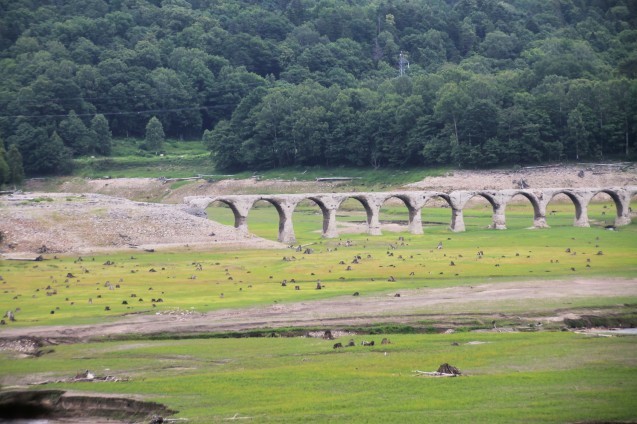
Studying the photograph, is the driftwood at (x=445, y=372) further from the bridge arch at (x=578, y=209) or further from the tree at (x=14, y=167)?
the tree at (x=14, y=167)

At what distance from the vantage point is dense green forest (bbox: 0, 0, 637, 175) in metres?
129

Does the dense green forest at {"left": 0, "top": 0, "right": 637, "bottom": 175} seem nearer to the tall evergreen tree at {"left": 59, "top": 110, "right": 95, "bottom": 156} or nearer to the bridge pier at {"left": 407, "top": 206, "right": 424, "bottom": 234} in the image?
the tall evergreen tree at {"left": 59, "top": 110, "right": 95, "bottom": 156}

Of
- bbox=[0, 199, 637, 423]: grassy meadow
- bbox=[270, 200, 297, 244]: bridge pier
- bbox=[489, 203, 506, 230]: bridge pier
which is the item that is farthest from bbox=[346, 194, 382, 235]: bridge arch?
bbox=[0, 199, 637, 423]: grassy meadow

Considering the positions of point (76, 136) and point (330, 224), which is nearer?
point (330, 224)

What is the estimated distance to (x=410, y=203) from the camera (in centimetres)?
9819

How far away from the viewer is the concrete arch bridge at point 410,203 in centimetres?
9281

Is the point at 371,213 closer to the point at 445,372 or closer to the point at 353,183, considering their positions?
the point at 353,183

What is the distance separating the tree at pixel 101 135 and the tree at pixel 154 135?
18.2ft

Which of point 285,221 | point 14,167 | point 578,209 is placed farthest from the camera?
point 14,167

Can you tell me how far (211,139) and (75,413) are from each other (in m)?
120

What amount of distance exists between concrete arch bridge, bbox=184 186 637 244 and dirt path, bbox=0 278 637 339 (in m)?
35.3

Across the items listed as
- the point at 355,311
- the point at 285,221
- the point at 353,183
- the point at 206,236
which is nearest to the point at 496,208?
the point at 285,221

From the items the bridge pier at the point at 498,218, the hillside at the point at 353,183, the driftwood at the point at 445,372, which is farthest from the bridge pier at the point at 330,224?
the driftwood at the point at 445,372

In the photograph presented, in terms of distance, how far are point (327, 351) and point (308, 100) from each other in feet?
377
